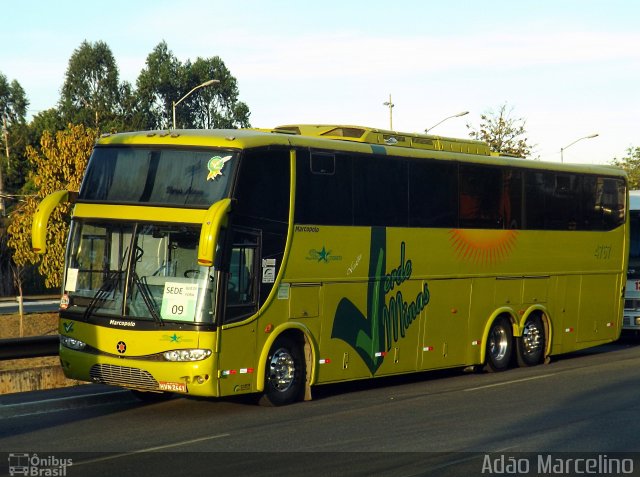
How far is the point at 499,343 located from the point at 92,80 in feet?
246

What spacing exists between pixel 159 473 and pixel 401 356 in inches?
303

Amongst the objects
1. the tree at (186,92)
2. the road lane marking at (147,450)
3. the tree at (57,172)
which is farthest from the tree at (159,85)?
the road lane marking at (147,450)

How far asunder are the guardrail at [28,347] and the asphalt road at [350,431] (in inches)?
48.9

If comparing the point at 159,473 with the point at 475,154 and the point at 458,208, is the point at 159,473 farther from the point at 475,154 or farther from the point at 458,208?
the point at 475,154

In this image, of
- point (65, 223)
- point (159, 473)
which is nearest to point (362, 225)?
point (159, 473)

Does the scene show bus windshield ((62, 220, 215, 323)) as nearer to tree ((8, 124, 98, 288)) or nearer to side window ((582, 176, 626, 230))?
side window ((582, 176, 626, 230))

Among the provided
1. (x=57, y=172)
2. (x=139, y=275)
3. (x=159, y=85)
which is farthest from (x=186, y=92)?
(x=139, y=275)

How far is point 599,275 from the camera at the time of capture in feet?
71.7

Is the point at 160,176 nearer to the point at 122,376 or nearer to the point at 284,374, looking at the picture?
the point at 122,376

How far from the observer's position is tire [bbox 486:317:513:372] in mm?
19250

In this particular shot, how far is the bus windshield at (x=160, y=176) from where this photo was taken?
13578 mm

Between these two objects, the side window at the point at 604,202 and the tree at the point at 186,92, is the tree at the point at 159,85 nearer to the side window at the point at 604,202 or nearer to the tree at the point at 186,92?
the tree at the point at 186,92

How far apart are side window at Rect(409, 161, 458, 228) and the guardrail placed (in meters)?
5.84

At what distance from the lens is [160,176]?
1389cm
